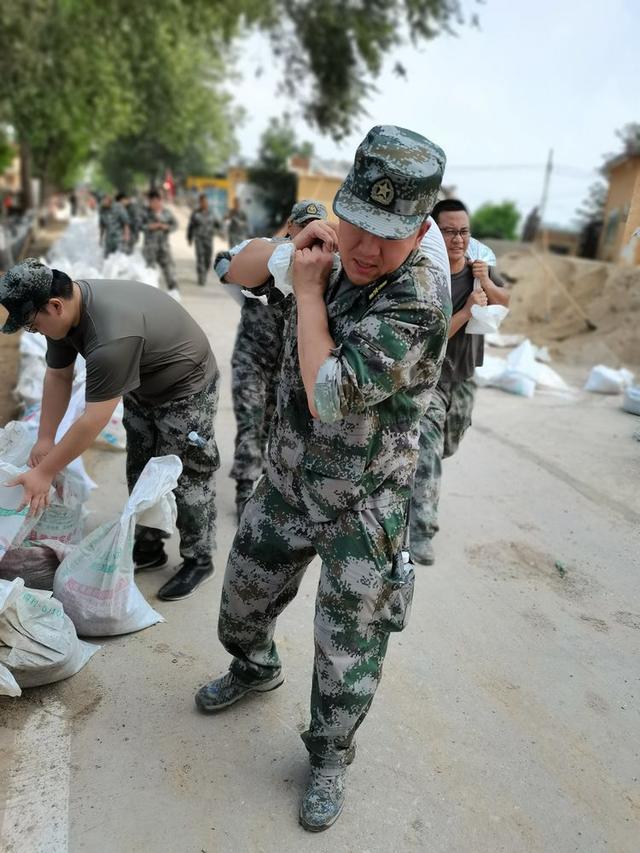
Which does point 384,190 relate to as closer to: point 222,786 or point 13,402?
point 222,786

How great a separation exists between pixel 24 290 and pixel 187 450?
93 cm

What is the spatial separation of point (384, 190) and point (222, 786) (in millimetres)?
1718

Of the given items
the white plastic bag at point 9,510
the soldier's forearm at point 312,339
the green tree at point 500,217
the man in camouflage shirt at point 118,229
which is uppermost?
the green tree at point 500,217

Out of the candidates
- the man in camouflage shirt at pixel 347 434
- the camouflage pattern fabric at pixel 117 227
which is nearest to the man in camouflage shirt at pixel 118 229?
the camouflage pattern fabric at pixel 117 227

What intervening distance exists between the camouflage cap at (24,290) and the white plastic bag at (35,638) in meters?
0.87

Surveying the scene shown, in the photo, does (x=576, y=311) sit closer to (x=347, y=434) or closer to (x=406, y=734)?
(x=406, y=734)

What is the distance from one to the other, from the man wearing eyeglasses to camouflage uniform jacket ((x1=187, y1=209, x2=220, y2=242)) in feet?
32.1

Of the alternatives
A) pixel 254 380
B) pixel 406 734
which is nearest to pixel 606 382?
pixel 254 380

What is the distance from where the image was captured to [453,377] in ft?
11.6

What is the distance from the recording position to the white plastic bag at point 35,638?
2260 mm

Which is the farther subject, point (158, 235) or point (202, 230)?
point (202, 230)

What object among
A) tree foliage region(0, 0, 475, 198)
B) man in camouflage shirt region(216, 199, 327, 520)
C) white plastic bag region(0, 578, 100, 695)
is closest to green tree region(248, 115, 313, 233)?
tree foliage region(0, 0, 475, 198)

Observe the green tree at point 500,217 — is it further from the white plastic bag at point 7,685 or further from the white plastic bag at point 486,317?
the white plastic bag at point 7,685

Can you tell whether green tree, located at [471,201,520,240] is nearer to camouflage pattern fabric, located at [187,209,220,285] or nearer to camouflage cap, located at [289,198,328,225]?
camouflage pattern fabric, located at [187,209,220,285]
